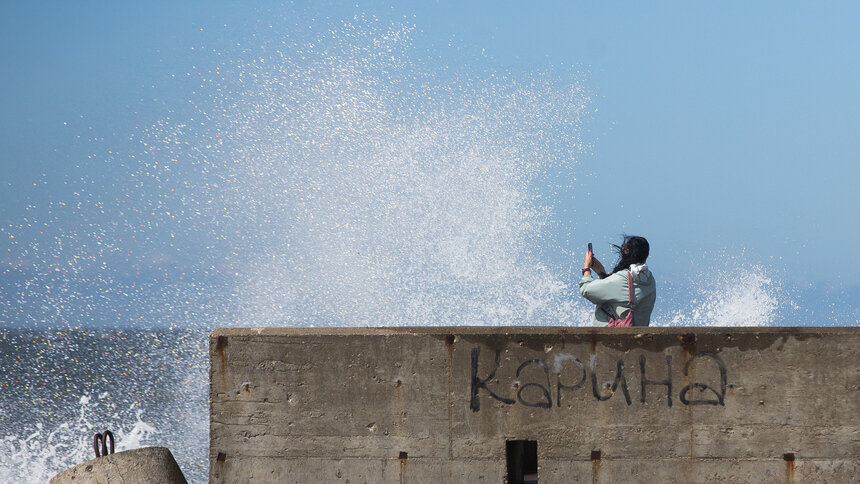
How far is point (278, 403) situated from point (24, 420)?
36.5 metres

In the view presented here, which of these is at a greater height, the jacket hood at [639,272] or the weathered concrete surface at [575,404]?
the jacket hood at [639,272]

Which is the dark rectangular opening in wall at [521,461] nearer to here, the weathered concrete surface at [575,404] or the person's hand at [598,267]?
the weathered concrete surface at [575,404]

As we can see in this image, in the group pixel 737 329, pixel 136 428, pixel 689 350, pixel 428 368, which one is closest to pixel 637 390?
pixel 689 350

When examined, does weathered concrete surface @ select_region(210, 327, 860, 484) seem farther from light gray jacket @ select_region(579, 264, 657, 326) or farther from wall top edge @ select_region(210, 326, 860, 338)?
light gray jacket @ select_region(579, 264, 657, 326)

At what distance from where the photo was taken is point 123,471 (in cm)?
507

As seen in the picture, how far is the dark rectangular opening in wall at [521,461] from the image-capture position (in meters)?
5.14

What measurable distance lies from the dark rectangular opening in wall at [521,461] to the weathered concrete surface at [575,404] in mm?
105

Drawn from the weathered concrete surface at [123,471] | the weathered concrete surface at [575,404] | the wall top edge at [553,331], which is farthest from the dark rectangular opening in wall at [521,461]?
the weathered concrete surface at [123,471]

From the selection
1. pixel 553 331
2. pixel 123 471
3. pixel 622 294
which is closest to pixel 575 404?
pixel 553 331

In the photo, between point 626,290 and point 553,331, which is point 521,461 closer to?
point 553,331

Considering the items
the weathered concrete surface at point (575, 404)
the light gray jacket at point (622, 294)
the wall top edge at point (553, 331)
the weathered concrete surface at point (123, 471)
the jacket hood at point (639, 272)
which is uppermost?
the jacket hood at point (639, 272)

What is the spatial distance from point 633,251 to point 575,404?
1388 mm

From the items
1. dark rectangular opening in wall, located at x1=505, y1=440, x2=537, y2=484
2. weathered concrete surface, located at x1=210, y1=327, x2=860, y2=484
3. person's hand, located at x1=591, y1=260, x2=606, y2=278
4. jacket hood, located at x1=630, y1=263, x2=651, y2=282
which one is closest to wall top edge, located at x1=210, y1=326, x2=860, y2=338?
weathered concrete surface, located at x1=210, y1=327, x2=860, y2=484

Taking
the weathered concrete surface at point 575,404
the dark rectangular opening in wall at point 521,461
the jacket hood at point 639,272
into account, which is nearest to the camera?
the weathered concrete surface at point 575,404
